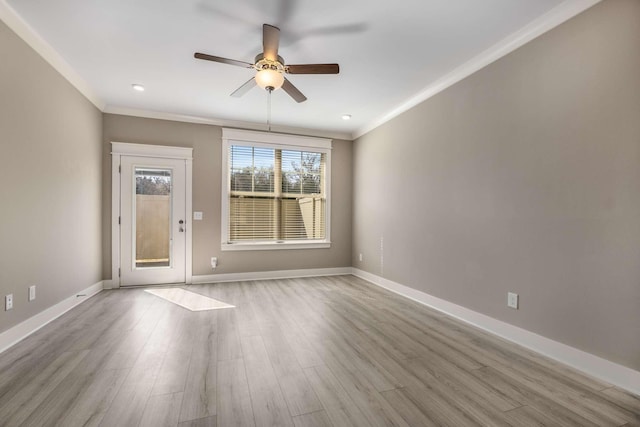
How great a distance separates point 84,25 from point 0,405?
2793 millimetres

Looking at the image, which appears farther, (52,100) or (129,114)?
(129,114)

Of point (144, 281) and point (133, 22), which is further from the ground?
point (133, 22)

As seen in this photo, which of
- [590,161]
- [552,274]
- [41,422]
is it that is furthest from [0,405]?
[590,161]

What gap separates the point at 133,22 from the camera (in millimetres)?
2408

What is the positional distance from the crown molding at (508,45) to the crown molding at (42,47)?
393 cm

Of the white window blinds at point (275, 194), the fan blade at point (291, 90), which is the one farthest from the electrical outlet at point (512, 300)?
the white window blinds at point (275, 194)

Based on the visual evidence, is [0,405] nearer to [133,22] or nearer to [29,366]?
[29,366]

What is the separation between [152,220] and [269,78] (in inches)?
127

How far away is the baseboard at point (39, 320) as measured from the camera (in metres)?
2.37

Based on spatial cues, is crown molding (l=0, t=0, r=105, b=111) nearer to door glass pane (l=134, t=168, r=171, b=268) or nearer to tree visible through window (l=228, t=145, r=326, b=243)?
door glass pane (l=134, t=168, r=171, b=268)

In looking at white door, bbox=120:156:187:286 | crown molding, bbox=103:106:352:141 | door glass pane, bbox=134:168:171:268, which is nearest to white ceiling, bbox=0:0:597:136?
crown molding, bbox=103:106:352:141

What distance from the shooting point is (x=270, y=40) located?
91.7 inches

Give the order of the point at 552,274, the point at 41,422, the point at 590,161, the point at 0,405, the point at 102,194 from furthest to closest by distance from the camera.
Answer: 1. the point at 102,194
2. the point at 552,274
3. the point at 590,161
4. the point at 0,405
5. the point at 41,422

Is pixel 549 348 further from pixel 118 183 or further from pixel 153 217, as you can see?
pixel 118 183
